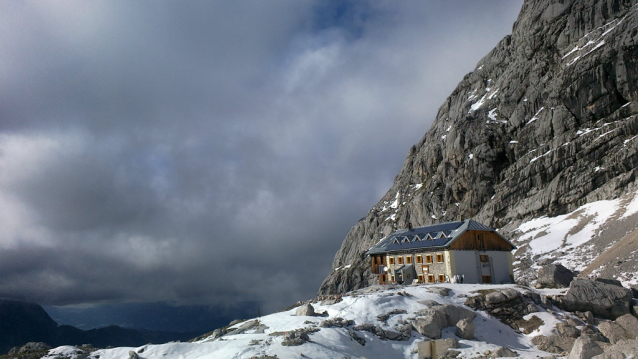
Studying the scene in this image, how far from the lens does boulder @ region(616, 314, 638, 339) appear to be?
37031mm

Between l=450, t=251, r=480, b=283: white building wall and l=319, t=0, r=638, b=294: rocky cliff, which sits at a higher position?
l=319, t=0, r=638, b=294: rocky cliff

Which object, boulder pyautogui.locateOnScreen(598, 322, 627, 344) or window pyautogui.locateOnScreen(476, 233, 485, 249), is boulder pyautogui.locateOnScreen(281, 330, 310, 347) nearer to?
boulder pyautogui.locateOnScreen(598, 322, 627, 344)

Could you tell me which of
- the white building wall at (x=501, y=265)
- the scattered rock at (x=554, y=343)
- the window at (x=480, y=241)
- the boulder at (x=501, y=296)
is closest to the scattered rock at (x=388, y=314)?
the boulder at (x=501, y=296)

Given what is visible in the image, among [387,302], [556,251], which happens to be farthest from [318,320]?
[556,251]

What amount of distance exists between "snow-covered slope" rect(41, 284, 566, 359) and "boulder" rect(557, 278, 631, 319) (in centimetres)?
265

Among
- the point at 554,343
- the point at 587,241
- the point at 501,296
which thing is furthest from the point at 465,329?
the point at 587,241

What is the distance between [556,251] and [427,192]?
65.6 metres

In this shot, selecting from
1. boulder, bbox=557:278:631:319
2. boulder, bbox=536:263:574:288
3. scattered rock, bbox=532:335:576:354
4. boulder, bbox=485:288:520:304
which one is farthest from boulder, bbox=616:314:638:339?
boulder, bbox=536:263:574:288

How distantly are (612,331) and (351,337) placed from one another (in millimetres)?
24644

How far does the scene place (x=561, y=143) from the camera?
11662 centimetres

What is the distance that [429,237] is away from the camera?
65375 millimetres

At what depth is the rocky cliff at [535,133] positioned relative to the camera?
107625mm

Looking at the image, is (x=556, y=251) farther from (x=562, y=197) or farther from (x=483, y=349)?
(x=483, y=349)

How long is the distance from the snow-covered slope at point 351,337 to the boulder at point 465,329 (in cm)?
60
